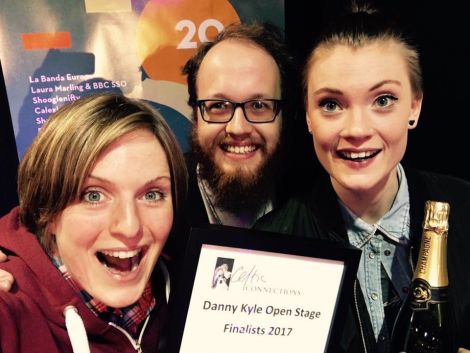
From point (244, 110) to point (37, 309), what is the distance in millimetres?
855

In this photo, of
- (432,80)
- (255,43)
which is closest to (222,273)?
(255,43)

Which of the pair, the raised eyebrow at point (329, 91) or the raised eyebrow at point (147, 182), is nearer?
the raised eyebrow at point (147, 182)

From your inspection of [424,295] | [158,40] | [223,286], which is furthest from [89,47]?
[424,295]

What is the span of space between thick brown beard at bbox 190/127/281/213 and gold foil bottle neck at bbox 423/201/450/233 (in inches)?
25.6

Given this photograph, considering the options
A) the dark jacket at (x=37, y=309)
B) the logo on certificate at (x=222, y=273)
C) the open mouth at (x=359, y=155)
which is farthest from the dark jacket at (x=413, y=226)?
the dark jacket at (x=37, y=309)

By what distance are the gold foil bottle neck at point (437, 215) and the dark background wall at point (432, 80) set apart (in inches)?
31.1

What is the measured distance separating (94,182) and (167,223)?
18cm

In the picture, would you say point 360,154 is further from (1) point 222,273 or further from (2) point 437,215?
(1) point 222,273

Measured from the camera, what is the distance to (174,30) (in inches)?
69.4

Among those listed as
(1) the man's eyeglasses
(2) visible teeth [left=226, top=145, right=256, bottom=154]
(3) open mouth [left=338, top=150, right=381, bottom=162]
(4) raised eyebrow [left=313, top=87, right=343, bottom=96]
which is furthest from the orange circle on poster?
(3) open mouth [left=338, top=150, right=381, bottom=162]

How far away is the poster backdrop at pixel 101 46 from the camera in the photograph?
1680mm

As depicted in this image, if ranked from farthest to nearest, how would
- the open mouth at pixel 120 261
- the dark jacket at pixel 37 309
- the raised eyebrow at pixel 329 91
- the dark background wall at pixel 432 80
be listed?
the dark background wall at pixel 432 80 → the raised eyebrow at pixel 329 91 → the open mouth at pixel 120 261 → the dark jacket at pixel 37 309

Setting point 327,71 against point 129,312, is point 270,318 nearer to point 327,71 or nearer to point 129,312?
point 129,312

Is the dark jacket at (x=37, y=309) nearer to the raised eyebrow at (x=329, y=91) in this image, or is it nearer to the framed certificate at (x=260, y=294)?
the framed certificate at (x=260, y=294)
